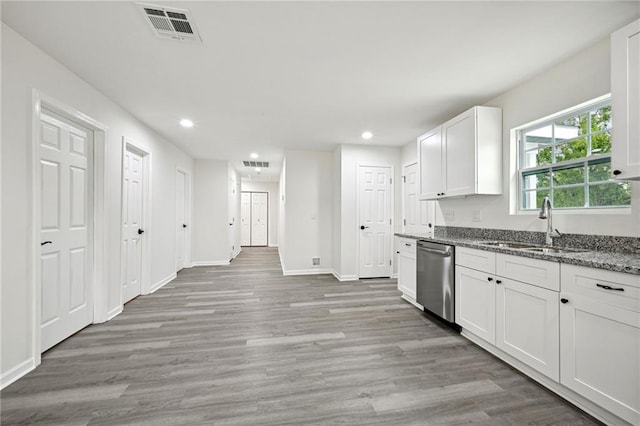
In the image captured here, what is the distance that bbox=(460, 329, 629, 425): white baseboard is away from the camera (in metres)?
1.50

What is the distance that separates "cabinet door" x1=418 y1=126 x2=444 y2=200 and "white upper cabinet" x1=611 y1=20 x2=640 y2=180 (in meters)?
1.68

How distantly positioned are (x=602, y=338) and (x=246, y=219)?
956cm

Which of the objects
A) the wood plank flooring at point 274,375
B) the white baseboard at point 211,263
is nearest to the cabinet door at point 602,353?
the wood plank flooring at point 274,375

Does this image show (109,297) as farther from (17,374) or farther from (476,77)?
(476,77)

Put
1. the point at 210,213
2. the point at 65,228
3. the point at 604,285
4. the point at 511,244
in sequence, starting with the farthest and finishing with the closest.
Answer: the point at 210,213 < the point at 511,244 < the point at 65,228 < the point at 604,285

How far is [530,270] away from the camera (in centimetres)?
189

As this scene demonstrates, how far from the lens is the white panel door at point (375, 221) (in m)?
4.93

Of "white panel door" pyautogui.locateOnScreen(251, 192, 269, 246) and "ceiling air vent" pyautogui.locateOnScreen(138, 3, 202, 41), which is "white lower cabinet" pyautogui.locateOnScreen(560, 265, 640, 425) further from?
"white panel door" pyautogui.locateOnScreen(251, 192, 269, 246)

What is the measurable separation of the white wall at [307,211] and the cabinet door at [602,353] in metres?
4.00

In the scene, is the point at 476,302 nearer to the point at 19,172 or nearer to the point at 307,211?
the point at 307,211

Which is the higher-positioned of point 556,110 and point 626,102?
point 556,110

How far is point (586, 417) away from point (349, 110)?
3259mm

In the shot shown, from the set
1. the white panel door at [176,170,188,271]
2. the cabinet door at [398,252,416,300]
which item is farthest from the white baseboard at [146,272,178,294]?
the cabinet door at [398,252,416,300]

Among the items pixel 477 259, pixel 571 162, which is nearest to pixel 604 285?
pixel 477 259
